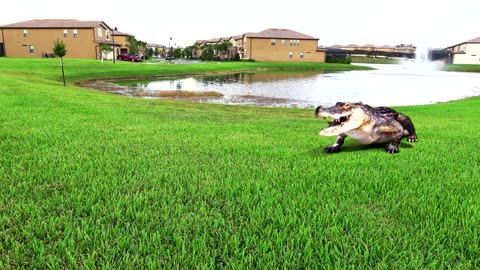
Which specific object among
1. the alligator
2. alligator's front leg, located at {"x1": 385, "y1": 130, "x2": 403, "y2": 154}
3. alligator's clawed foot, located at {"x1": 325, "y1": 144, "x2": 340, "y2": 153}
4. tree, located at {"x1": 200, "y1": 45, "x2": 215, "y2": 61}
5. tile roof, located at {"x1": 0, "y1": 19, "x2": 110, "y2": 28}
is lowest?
alligator's clawed foot, located at {"x1": 325, "y1": 144, "x2": 340, "y2": 153}

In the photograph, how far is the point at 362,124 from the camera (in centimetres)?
452

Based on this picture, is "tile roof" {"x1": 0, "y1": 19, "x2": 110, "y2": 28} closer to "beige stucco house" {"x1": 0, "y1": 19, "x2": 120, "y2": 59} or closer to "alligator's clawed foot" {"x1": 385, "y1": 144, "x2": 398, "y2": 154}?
"beige stucco house" {"x1": 0, "y1": 19, "x2": 120, "y2": 59}

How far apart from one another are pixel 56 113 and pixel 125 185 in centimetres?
559

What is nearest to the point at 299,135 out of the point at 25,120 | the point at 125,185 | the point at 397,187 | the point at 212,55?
the point at 397,187

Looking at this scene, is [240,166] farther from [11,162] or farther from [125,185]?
[11,162]

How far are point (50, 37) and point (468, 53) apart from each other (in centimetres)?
10805

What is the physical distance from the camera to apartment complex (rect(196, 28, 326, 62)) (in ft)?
295

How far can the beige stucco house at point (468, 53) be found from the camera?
10389cm

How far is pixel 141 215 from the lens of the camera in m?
2.77

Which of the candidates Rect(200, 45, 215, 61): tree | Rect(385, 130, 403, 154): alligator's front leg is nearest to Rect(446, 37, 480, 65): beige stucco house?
Rect(200, 45, 215, 61): tree

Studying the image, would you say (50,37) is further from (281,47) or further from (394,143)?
(394,143)

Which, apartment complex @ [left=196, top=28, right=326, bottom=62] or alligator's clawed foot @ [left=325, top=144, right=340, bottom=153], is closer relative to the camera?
alligator's clawed foot @ [left=325, top=144, right=340, bottom=153]

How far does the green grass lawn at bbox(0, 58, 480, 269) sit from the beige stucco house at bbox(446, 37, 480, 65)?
119923mm

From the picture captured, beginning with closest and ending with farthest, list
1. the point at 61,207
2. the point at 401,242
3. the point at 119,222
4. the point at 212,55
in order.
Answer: the point at 401,242
the point at 119,222
the point at 61,207
the point at 212,55
